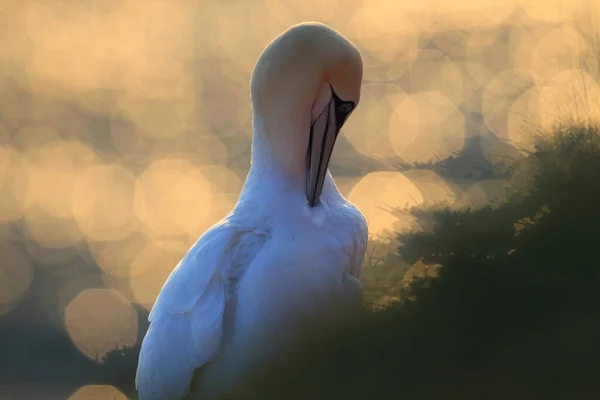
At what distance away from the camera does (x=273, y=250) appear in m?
5.65

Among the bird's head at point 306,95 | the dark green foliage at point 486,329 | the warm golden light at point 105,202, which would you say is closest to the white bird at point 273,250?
the bird's head at point 306,95

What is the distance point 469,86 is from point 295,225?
14102 millimetres

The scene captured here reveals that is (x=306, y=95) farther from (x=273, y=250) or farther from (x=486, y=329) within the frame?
(x=486, y=329)

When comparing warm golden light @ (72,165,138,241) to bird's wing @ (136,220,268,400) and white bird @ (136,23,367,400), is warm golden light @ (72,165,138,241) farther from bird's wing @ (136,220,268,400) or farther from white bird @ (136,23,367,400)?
bird's wing @ (136,220,268,400)

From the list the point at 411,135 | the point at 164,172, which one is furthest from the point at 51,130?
the point at 411,135

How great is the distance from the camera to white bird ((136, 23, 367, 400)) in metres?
5.41

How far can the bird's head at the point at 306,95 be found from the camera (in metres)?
6.43

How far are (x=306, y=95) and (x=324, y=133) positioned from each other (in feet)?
0.83

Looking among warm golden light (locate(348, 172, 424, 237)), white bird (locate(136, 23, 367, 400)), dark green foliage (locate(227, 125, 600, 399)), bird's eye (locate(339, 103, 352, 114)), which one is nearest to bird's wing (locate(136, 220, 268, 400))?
white bird (locate(136, 23, 367, 400))

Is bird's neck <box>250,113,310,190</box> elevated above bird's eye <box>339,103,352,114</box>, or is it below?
below

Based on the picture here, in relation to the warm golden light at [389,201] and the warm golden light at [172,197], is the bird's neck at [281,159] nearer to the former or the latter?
the warm golden light at [389,201]

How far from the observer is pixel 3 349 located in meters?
17.9

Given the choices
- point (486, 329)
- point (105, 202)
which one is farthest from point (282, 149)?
point (105, 202)

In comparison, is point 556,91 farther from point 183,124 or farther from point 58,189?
point 183,124
